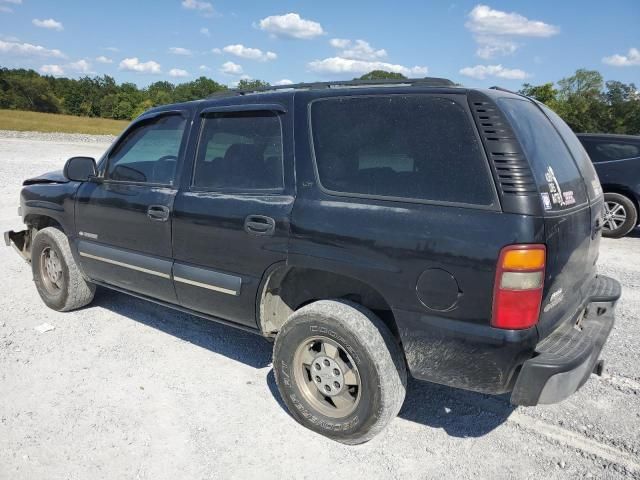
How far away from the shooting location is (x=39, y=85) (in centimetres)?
7750

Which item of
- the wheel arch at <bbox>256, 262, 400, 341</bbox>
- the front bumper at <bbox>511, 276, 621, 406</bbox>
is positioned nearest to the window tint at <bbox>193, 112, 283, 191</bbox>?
the wheel arch at <bbox>256, 262, 400, 341</bbox>

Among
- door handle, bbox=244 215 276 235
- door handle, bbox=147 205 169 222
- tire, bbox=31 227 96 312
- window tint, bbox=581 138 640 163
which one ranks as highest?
window tint, bbox=581 138 640 163

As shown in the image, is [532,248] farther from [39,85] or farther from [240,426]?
[39,85]

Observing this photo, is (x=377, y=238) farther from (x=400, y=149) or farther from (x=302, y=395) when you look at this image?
(x=302, y=395)

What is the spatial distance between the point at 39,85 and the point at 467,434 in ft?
293

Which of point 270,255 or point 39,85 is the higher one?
point 39,85

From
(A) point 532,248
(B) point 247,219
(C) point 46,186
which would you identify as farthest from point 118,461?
(C) point 46,186

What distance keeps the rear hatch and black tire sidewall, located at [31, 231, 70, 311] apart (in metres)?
3.93

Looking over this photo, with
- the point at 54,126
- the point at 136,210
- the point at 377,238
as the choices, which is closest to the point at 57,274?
the point at 136,210

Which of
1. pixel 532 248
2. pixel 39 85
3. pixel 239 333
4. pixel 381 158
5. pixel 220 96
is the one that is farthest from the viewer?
pixel 39 85

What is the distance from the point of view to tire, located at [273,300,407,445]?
8.91ft

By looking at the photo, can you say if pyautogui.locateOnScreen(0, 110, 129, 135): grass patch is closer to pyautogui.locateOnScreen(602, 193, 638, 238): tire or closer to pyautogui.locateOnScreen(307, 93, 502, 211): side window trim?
pyautogui.locateOnScreen(602, 193, 638, 238): tire

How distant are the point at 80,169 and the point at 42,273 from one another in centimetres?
132

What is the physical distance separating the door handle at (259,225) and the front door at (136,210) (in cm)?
76
